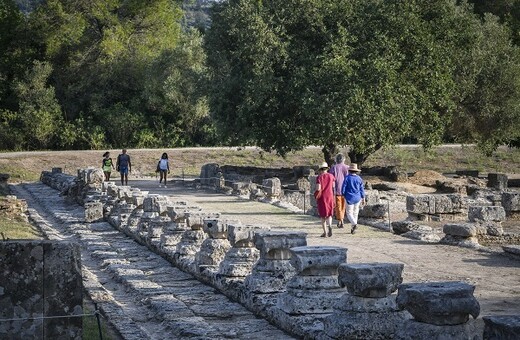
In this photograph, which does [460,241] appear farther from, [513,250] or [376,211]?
[376,211]

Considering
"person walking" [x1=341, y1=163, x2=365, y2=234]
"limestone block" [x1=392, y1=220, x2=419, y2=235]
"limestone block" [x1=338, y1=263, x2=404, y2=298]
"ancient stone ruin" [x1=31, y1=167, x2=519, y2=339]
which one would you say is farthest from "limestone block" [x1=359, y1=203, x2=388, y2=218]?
"limestone block" [x1=338, y1=263, x2=404, y2=298]

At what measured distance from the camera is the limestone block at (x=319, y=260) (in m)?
11.1

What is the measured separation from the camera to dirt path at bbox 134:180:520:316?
1284cm

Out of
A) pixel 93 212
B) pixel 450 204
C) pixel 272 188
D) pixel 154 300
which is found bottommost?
pixel 154 300

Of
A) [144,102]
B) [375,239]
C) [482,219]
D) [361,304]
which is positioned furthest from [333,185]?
[144,102]

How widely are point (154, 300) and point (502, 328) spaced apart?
7.15 metres

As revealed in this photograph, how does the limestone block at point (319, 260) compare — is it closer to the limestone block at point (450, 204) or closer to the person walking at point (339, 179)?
the person walking at point (339, 179)

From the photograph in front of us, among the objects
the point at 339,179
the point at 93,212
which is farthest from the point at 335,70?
the point at 339,179

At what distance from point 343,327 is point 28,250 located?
308 cm

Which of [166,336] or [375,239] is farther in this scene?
[375,239]

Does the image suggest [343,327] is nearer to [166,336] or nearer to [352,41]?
[166,336]

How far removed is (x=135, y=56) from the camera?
6047cm

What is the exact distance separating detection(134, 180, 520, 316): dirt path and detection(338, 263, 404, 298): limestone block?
211 centimetres

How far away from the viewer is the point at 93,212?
87.2 feet
